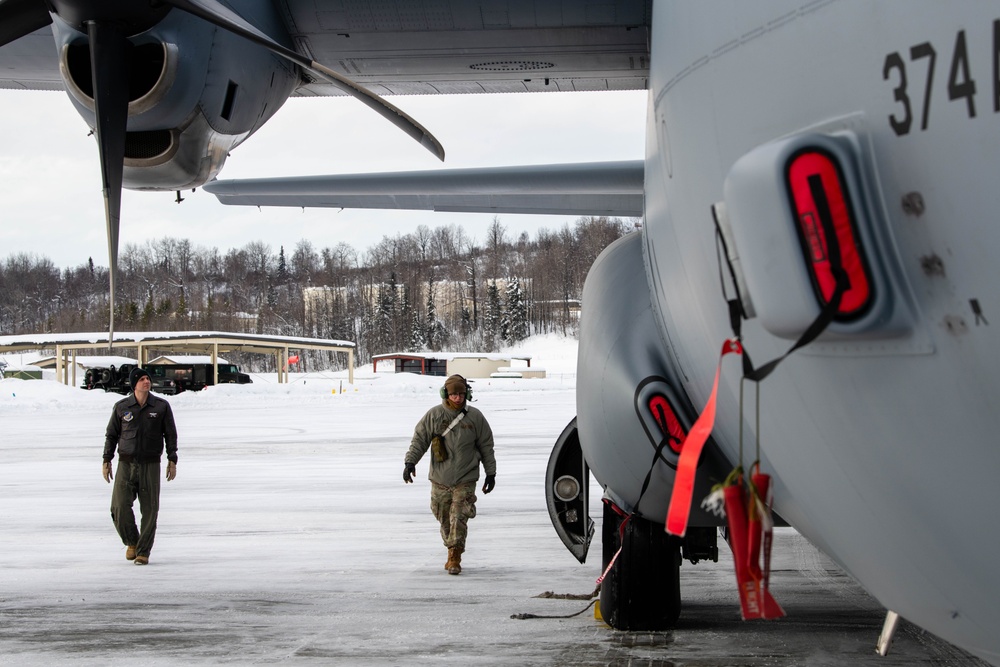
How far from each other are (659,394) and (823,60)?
2.22 metres

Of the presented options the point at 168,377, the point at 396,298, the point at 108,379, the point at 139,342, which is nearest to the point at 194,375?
the point at 168,377

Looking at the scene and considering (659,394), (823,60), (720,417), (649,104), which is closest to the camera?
(823,60)

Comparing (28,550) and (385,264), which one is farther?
(385,264)

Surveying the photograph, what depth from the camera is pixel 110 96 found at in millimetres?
4246

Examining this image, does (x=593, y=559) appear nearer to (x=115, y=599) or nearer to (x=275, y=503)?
(x=115, y=599)

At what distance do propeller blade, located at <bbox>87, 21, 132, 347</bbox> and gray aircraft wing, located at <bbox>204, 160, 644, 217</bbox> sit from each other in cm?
199

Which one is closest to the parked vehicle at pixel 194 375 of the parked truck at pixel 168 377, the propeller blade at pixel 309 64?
the parked truck at pixel 168 377

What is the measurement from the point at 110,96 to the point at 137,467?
441 centimetres

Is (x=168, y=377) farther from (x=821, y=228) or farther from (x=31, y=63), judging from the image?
(x=821, y=228)

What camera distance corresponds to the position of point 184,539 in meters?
8.86

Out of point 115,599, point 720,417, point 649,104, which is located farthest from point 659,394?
point 115,599

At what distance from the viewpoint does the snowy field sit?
5191 millimetres

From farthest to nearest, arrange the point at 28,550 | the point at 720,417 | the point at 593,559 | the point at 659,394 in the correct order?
the point at 28,550
the point at 593,559
the point at 659,394
the point at 720,417

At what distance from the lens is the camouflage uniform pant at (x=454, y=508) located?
7.36 meters
